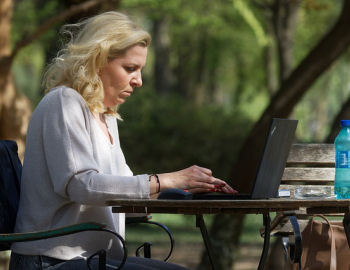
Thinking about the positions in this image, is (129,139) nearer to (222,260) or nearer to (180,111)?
(180,111)

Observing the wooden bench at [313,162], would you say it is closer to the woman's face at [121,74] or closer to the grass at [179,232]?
the woman's face at [121,74]

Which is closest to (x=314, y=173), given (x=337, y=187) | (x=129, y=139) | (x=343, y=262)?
(x=343, y=262)

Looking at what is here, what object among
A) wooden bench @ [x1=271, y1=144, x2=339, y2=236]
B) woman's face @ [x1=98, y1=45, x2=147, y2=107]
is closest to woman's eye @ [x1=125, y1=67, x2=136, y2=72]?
woman's face @ [x1=98, y1=45, x2=147, y2=107]

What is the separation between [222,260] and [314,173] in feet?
12.7

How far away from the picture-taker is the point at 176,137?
15.7 m

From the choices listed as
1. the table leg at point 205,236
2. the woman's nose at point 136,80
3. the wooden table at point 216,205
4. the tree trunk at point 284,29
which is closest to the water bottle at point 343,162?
the wooden table at point 216,205

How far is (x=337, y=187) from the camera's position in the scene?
4227mm

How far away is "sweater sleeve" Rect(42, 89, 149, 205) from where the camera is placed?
3488 millimetres

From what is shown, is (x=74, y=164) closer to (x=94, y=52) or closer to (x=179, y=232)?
(x=94, y=52)

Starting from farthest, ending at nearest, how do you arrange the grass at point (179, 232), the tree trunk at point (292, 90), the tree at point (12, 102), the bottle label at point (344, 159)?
1. the grass at point (179, 232)
2. the tree trunk at point (292, 90)
3. the tree at point (12, 102)
4. the bottle label at point (344, 159)

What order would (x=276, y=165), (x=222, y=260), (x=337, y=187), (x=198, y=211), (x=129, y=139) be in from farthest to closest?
(x=129, y=139) → (x=222, y=260) → (x=337, y=187) → (x=276, y=165) → (x=198, y=211)

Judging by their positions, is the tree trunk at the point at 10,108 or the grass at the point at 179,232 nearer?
the tree trunk at the point at 10,108

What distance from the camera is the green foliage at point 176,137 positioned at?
50.8 ft

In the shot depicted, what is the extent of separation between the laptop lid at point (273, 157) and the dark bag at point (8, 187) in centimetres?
108
